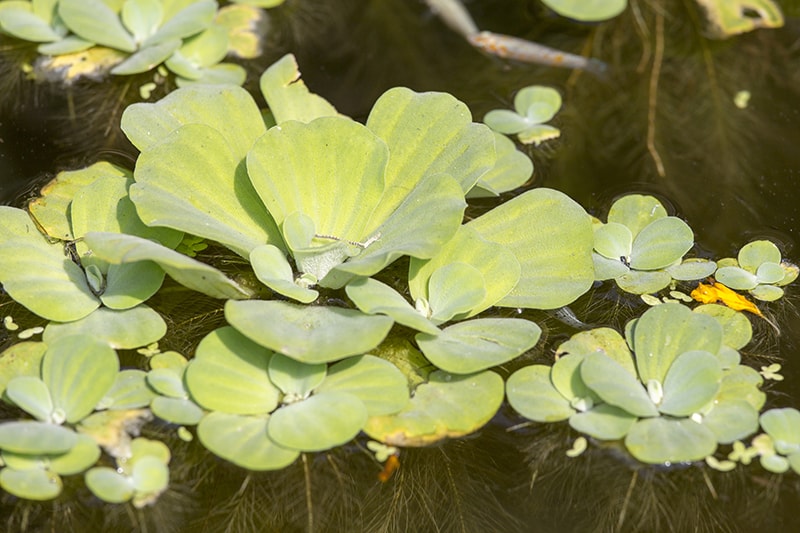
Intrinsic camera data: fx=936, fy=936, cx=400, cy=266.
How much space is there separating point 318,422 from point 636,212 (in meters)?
1.07

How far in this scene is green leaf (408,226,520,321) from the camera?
6.76ft

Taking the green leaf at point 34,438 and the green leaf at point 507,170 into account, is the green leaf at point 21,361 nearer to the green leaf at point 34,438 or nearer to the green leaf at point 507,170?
the green leaf at point 34,438

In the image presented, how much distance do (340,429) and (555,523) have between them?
18.1 inches

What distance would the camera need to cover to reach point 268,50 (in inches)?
119

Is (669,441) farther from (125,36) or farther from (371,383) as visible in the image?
(125,36)

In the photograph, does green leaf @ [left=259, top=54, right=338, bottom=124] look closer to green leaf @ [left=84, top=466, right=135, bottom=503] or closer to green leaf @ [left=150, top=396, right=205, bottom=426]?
green leaf @ [left=150, top=396, right=205, bottom=426]

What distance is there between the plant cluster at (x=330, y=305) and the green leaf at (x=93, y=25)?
1.93ft

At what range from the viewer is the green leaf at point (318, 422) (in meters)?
1.77

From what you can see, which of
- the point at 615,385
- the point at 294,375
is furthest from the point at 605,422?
the point at 294,375

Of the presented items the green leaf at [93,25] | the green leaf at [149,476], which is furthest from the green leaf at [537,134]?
the green leaf at [149,476]

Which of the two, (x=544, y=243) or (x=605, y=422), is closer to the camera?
(x=605, y=422)

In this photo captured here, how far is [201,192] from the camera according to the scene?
213 cm

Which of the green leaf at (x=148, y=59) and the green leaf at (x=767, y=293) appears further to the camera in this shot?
the green leaf at (x=148, y=59)

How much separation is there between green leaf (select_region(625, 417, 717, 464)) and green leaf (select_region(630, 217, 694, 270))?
478mm
